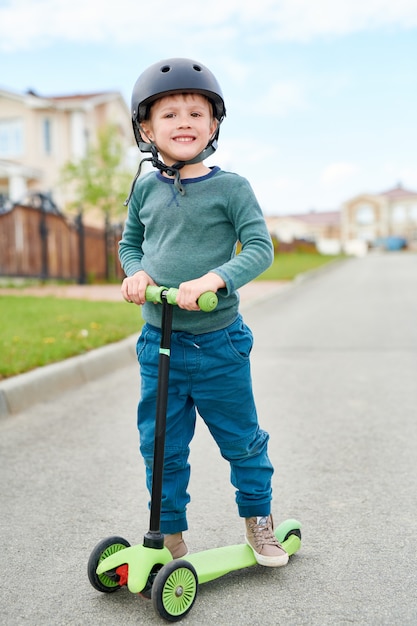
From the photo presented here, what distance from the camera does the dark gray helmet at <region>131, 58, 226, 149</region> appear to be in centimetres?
254

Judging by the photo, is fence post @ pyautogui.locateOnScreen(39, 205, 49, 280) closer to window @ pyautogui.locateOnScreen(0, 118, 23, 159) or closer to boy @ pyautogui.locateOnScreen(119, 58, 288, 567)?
boy @ pyautogui.locateOnScreen(119, 58, 288, 567)

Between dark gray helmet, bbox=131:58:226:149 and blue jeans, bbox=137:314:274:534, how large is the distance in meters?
0.79

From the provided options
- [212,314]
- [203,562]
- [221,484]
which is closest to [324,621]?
[203,562]

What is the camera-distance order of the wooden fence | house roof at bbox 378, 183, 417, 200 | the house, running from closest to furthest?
the wooden fence, house roof at bbox 378, 183, 417, 200, the house

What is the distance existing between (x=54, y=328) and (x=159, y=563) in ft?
18.9

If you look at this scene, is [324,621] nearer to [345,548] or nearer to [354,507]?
[345,548]

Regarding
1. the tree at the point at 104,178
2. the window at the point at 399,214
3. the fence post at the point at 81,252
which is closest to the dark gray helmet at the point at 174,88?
the fence post at the point at 81,252

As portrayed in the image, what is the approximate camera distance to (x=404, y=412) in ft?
17.1

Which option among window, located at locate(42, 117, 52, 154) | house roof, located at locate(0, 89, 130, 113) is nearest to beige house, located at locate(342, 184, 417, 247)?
house roof, located at locate(0, 89, 130, 113)

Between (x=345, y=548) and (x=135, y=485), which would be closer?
(x=345, y=548)

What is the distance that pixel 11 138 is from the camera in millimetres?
32875

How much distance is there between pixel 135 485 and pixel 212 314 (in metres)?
1.40

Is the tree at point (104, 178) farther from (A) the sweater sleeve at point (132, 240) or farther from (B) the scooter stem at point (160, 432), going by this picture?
(B) the scooter stem at point (160, 432)

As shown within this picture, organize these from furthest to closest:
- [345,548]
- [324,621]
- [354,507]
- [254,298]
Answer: [254,298]
[354,507]
[345,548]
[324,621]
